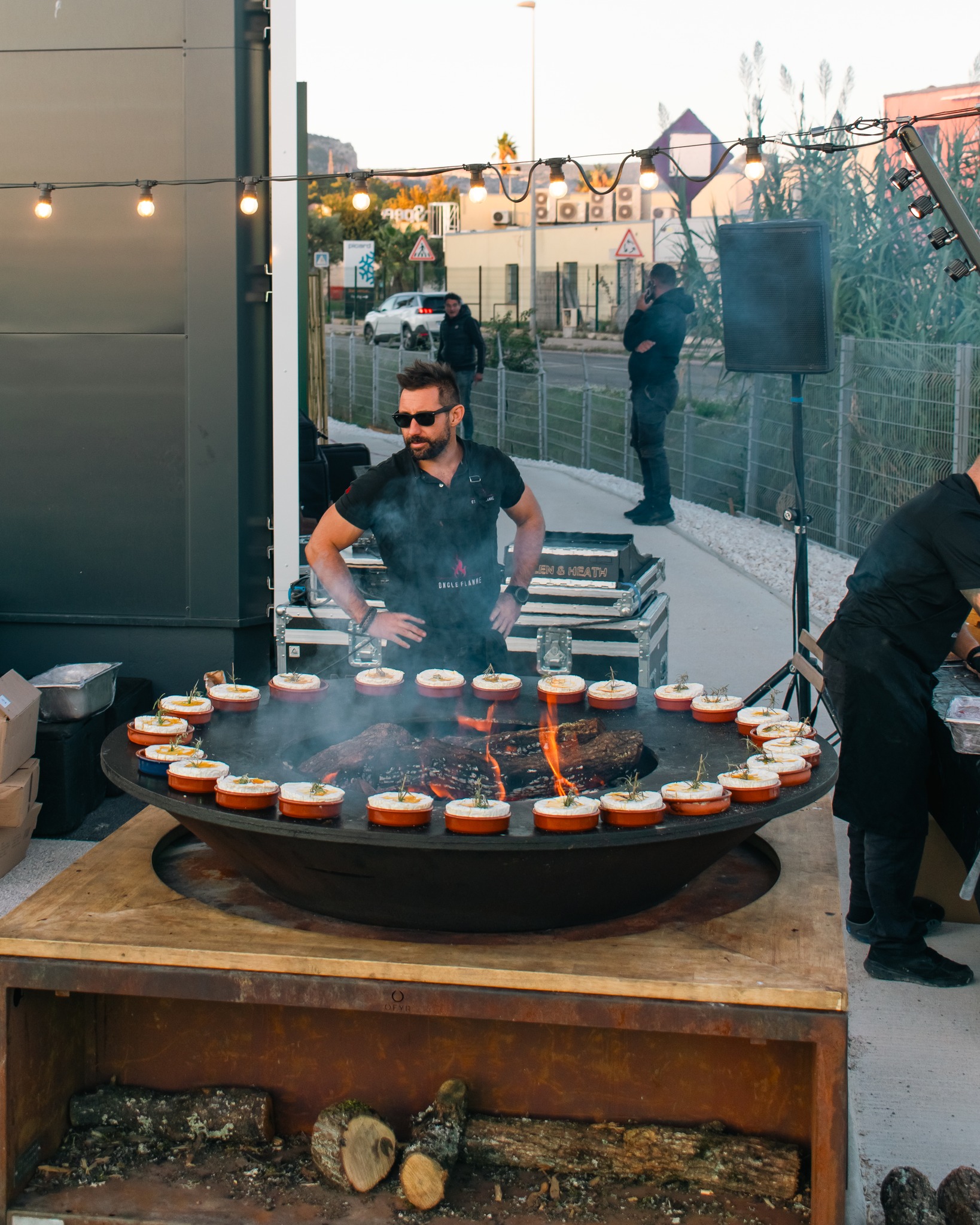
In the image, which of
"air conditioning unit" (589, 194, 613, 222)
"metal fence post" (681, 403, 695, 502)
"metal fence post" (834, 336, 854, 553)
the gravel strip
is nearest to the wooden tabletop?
the gravel strip

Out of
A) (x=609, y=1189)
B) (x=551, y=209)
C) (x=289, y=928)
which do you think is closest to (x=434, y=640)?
(x=289, y=928)

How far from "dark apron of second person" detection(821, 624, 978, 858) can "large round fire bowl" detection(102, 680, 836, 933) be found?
2.40ft

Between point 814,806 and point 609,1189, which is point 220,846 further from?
point 814,806

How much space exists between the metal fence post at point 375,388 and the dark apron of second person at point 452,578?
15094 mm

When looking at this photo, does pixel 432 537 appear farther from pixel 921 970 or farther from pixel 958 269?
pixel 958 269

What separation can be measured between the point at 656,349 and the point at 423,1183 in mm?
8608

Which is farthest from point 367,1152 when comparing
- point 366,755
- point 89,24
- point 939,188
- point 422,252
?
point 422,252

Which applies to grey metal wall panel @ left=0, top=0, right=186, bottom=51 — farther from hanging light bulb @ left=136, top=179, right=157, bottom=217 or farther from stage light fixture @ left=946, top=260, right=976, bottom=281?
stage light fixture @ left=946, top=260, right=976, bottom=281

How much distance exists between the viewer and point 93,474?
583 centimetres

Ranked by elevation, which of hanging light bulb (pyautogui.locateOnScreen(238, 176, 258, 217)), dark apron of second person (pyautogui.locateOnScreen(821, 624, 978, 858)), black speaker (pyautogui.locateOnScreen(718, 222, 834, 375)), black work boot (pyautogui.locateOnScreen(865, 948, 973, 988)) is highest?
hanging light bulb (pyautogui.locateOnScreen(238, 176, 258, 217))

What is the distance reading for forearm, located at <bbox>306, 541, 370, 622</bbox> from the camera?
416 centimetres

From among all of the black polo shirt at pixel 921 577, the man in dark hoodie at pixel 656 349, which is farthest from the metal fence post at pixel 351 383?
the black polo shirt at pixel 921 577

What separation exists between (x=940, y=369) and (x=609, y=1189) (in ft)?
26.1

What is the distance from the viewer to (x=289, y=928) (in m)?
2.75
